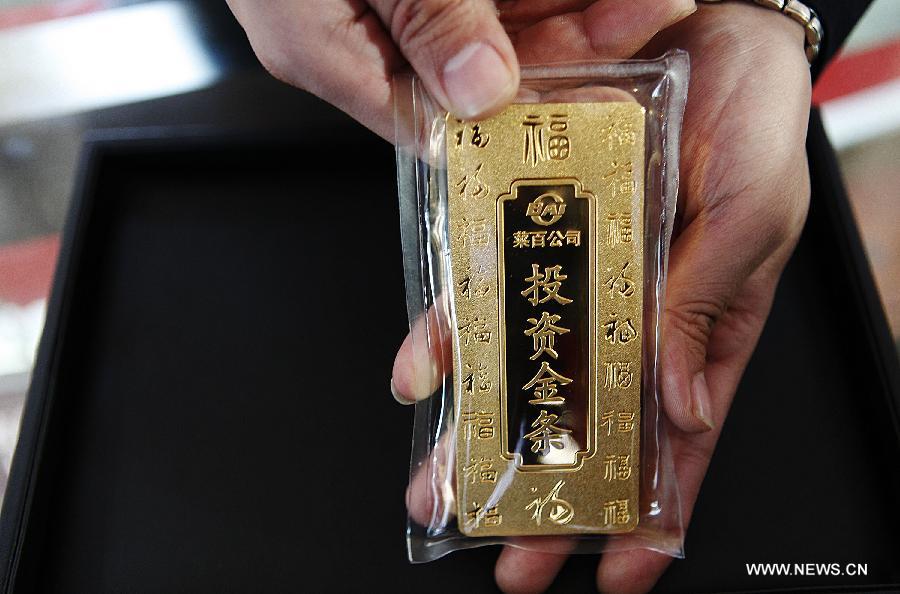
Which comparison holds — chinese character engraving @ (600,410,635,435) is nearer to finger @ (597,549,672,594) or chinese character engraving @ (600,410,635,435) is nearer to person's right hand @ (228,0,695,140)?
finger @ (597,549,672,594)

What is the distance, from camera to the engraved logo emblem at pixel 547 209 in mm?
536

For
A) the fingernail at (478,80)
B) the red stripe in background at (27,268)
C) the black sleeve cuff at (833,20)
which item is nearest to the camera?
the fingernail at (478,80)

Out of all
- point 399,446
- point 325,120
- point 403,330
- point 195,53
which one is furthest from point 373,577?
point 195,53

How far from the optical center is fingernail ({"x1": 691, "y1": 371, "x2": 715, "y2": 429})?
60 cm

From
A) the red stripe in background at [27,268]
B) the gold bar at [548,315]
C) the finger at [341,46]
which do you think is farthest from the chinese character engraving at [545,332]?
the red stripe in background at [27,268]

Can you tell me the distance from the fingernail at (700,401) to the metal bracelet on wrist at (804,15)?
1.18 feet

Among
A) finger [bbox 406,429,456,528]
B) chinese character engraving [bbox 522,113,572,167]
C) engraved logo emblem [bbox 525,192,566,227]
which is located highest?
chinese character engraving [bbox 522,113,572,167]

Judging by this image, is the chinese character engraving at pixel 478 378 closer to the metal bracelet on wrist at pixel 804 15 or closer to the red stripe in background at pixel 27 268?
the metal bracelet on wrist at pixel 804 15

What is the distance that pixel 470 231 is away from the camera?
546 mm

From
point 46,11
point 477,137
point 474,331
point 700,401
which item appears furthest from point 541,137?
point 46,11

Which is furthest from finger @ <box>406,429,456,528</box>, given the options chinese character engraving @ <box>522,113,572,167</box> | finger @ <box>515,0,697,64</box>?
finger @ <box>515,0,697,64</box>

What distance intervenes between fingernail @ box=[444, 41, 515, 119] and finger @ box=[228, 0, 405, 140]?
96 mm

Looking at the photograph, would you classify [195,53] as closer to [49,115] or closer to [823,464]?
[49,115]

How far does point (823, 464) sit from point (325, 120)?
23.9 inches
